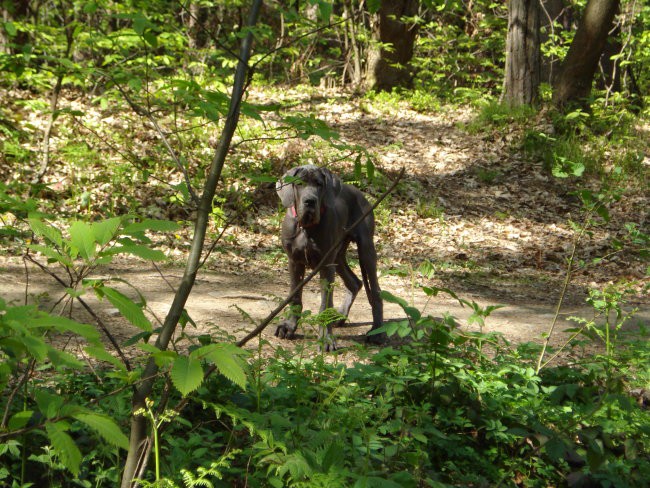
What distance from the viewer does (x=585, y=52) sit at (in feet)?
46.4

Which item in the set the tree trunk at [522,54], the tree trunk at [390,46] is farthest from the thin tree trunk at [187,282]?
the tree trunk at [390,46]

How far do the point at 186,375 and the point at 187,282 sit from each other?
772mm

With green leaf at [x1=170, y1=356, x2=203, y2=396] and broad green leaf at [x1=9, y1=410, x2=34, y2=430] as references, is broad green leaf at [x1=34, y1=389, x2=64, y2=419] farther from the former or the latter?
green leaf at [x1=170, y1=356, x2=203, y2=396]

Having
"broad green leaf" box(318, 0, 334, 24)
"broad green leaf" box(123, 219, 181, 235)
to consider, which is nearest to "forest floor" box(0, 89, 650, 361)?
"broad green leaf" box(318, 0, 334, 24)

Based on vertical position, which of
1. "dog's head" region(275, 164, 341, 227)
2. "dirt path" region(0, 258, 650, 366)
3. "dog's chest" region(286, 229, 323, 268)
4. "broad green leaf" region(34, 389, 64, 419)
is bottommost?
"dirt path" region(0, 258, 650, 366)

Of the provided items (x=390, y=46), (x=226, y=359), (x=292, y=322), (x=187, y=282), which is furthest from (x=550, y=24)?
(x=226, y=359)

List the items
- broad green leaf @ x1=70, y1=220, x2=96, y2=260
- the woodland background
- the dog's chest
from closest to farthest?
1. broad green leaf @ x1=70, y1=220, x2=96, y2=260
2. the woodland background
3. the dog's chest

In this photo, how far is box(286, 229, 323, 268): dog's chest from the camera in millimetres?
5871

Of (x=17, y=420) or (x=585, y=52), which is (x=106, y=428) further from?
(x=585, y=52)

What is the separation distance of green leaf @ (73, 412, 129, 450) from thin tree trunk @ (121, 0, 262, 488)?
0.58 m

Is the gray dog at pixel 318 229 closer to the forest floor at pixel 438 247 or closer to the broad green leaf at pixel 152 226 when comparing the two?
the forest floor at pixel 438 247

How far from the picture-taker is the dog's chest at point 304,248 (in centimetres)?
587

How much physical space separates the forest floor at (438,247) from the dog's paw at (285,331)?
0.07 meters

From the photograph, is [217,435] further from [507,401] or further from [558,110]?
[558,110]
